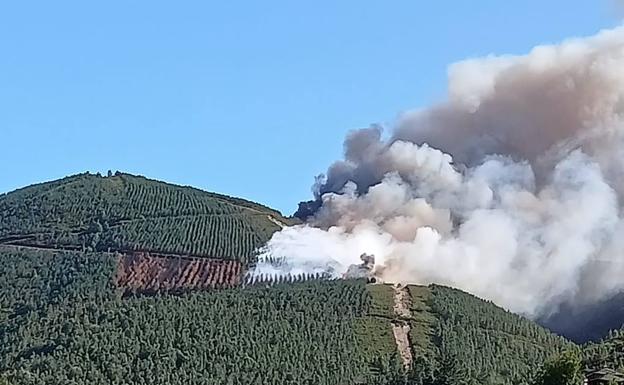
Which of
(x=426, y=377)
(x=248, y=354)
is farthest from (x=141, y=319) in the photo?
(x=426, y=377)

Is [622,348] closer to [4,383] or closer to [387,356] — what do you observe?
[387,356]

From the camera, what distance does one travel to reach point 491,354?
19462cm

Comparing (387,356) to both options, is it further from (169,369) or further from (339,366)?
(169,369)

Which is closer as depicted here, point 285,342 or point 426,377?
point 426,377

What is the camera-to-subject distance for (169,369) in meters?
180

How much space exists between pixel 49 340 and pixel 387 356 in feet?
177

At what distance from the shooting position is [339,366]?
604ft

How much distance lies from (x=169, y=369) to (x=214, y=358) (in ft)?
24.7

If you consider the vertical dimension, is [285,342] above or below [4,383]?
above

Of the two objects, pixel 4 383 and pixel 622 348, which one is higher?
pixel 622 348

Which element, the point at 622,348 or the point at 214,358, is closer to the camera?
the point at 622,348

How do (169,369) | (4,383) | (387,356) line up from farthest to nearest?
(387,356)
(169,369)
(4,383)

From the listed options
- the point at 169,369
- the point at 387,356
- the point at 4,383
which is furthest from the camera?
the point at 387,356

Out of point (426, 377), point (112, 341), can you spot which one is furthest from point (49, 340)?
point (426, 377)
